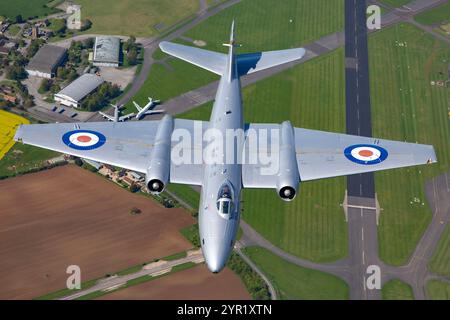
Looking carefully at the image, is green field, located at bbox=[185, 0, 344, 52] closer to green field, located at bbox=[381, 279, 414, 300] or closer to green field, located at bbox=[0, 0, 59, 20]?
green field, located at bbox=[0, 0, 59, 20]

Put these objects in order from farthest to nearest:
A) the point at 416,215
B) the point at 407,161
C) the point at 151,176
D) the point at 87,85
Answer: the point at 87,85 → the point at 416,215 → the point at 407,161 → the point at 151,176

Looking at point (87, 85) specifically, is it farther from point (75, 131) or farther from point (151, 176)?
point (151, 176)

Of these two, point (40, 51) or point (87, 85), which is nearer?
point (87, 85)

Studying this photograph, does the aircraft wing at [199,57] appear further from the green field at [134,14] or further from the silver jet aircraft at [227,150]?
the green field at [134,14]

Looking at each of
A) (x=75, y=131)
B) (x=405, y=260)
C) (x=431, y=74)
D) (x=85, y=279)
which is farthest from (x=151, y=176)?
(x=431, y=74)

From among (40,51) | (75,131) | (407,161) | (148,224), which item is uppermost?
(40,51)

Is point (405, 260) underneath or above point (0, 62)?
underneath

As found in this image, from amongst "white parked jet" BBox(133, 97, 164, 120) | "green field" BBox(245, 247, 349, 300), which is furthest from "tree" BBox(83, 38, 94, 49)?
"green field" BBox(245, 247, 349, 300)
